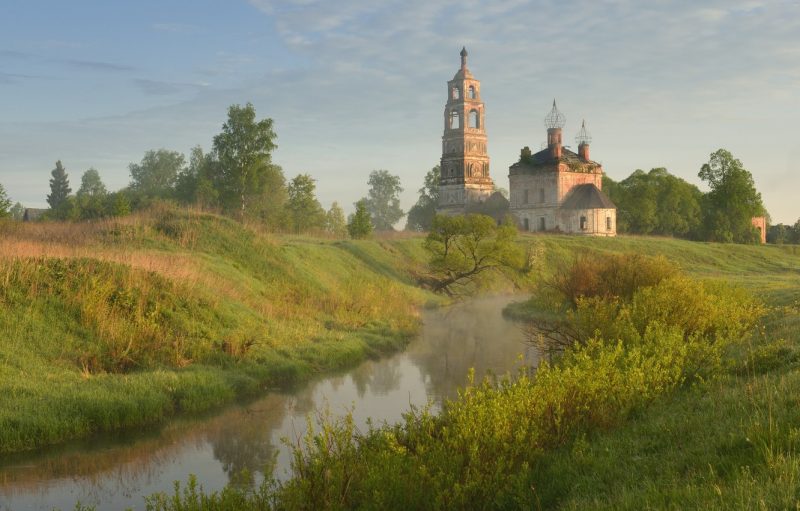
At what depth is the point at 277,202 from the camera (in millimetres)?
88812

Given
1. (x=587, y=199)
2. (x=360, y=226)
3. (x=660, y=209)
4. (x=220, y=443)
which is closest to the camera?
(x=220, y=443)

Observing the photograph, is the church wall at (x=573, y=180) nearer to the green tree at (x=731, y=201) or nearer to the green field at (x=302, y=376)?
the green tree at (x=731, y=201)

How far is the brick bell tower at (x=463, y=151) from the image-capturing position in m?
102

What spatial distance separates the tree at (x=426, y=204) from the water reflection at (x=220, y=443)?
295 ft

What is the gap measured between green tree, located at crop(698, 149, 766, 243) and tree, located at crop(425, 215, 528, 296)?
48696mm

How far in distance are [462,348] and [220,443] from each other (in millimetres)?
13754

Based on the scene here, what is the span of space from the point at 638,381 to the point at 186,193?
261 ft

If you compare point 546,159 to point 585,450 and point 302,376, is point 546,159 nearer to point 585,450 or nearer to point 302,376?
point 302,376

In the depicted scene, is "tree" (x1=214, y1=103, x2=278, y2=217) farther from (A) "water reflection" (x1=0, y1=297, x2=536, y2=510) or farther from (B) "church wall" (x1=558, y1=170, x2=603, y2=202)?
(A) "water reflection" (x1=0, y1=297, x2=536, y2=510)

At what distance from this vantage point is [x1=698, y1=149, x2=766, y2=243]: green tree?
89.4 metres

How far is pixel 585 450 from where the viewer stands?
35.3 ft

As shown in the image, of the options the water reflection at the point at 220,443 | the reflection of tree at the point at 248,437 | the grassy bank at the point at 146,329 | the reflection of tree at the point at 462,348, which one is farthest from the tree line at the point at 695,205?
the reflection of tree at the point at 248,437

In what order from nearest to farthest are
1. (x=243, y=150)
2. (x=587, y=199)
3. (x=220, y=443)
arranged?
(x=220, y=443) < (x=243, y=150) < (x=587, y=199)

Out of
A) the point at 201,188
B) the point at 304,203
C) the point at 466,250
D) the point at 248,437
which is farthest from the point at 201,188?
the point at 248,437
